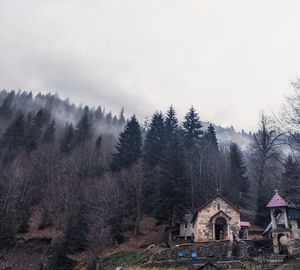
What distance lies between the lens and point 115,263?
36.0 metres

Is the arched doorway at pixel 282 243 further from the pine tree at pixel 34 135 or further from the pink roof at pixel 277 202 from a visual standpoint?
the pine tree at pixel 34 135

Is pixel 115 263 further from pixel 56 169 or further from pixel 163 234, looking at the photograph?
pixel 56 169

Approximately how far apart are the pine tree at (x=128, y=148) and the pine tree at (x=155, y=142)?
71.7 inches

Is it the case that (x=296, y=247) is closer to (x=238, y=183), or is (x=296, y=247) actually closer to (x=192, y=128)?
(x=238, y=183)

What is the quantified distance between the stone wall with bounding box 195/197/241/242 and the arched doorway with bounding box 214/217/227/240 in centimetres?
48

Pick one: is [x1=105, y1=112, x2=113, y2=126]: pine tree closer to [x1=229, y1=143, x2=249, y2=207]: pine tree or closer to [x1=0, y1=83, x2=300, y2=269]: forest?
[x1=0, y1=83, x2=300, y2=269]: forest

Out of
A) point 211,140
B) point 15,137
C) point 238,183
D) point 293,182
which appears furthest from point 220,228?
point 15,137

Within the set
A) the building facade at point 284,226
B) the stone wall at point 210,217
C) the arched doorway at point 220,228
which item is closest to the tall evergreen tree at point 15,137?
the stone wall at point 210,217

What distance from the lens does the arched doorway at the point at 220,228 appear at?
3973cm

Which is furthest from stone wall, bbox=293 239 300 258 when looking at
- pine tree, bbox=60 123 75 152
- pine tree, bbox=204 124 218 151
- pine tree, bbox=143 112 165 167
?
pine tree, bbox=60 123 75 152

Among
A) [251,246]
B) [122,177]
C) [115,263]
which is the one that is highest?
[122,177]

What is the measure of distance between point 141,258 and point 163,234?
30.8 feet

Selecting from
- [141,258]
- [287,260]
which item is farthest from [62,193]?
[287,260]

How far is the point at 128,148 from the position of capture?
58.9 metres
